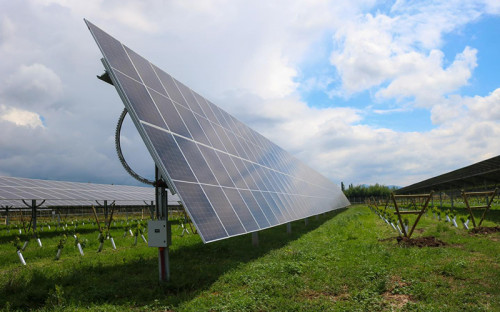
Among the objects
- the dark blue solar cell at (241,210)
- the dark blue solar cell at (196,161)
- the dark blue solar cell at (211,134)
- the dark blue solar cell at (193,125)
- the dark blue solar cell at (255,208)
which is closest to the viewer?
the dark blue solar cell at (196,161)

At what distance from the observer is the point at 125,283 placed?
8766 millimetres

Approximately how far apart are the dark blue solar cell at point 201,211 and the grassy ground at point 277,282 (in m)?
1.43

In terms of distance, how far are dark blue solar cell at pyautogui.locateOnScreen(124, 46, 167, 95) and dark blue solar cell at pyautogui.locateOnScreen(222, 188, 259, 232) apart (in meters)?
3.95

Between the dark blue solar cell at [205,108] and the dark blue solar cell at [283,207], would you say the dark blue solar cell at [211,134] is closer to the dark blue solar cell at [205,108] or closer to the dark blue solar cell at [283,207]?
the dark blue solar cell at [205,108]

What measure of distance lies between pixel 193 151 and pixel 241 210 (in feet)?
7.67

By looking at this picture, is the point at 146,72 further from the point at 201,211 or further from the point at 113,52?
the point at 201,211

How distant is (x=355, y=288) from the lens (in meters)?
8.09

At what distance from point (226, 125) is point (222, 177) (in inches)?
232

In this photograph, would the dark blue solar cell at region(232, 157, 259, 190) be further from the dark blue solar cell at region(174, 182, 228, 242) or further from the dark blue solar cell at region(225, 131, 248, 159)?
the dark blue solar cell at region(174, 182, 228, 242)

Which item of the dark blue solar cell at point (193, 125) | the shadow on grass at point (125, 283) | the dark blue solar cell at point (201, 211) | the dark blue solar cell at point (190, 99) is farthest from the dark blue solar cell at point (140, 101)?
the shadow on grass at point (125, 283)

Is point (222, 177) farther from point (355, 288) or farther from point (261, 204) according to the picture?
point (355, 288)

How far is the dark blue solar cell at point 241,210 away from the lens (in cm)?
984

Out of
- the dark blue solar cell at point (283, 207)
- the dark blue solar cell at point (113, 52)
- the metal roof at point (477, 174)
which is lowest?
the dark blue solar cell at point (283, 207)

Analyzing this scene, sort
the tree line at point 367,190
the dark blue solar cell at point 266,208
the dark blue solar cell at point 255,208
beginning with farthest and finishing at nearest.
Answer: the tree line at point 367,190
the dark blue solar cell at point 266,208
the dark blue solar cell at point 255,208
